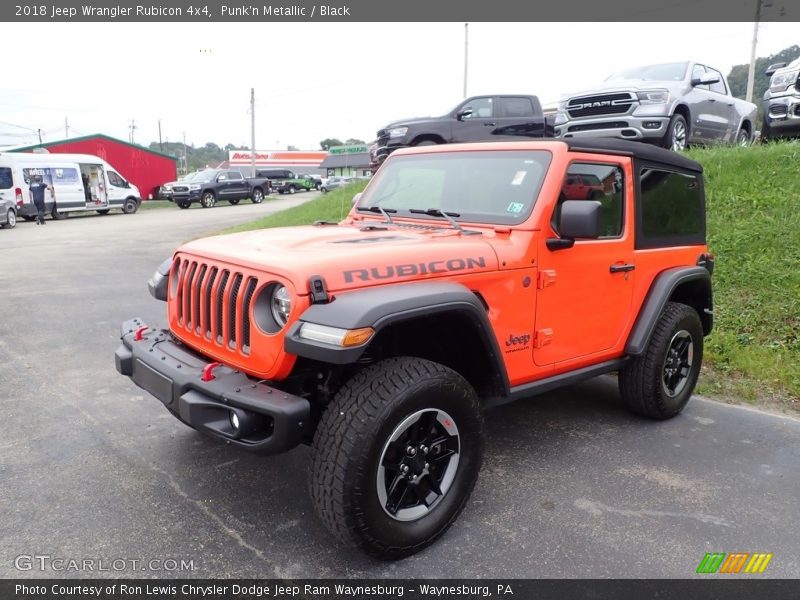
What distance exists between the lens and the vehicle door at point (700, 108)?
31.8 ft

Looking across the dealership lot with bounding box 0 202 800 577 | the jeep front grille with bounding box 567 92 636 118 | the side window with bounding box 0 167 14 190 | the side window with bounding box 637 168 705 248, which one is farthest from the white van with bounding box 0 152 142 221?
the side window with bounding box 637 168 705 248

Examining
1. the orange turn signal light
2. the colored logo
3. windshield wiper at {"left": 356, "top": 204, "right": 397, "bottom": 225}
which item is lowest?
the colored logo

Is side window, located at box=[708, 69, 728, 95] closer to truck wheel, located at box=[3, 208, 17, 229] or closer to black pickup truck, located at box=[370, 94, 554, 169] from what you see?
black pickup truck, located at box=[370, 94, 554, 169]

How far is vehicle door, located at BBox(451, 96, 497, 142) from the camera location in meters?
11.7

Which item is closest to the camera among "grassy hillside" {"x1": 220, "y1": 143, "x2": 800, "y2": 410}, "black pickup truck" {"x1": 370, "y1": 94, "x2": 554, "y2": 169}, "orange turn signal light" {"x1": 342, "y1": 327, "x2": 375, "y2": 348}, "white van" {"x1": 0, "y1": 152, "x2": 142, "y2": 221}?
"orange turn signal light" {"x1": 342, "y1": 327, "x2": 375, "y2": 348}

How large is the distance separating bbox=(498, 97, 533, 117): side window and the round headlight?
10.3 metres

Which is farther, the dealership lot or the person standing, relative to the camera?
the person standing

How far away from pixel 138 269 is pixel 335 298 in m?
9.02

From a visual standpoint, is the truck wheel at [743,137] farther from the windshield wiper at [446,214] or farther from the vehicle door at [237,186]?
the vehicle door at [237,186]

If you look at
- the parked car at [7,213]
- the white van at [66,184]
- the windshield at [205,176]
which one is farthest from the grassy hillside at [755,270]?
the windshield at [205,176]

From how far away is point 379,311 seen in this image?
2.52 meters

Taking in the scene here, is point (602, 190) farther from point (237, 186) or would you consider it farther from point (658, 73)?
point (237, 186)

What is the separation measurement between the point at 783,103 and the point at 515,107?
4.64 metres

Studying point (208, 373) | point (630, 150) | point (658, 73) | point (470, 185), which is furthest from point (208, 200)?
point (208, 373)
